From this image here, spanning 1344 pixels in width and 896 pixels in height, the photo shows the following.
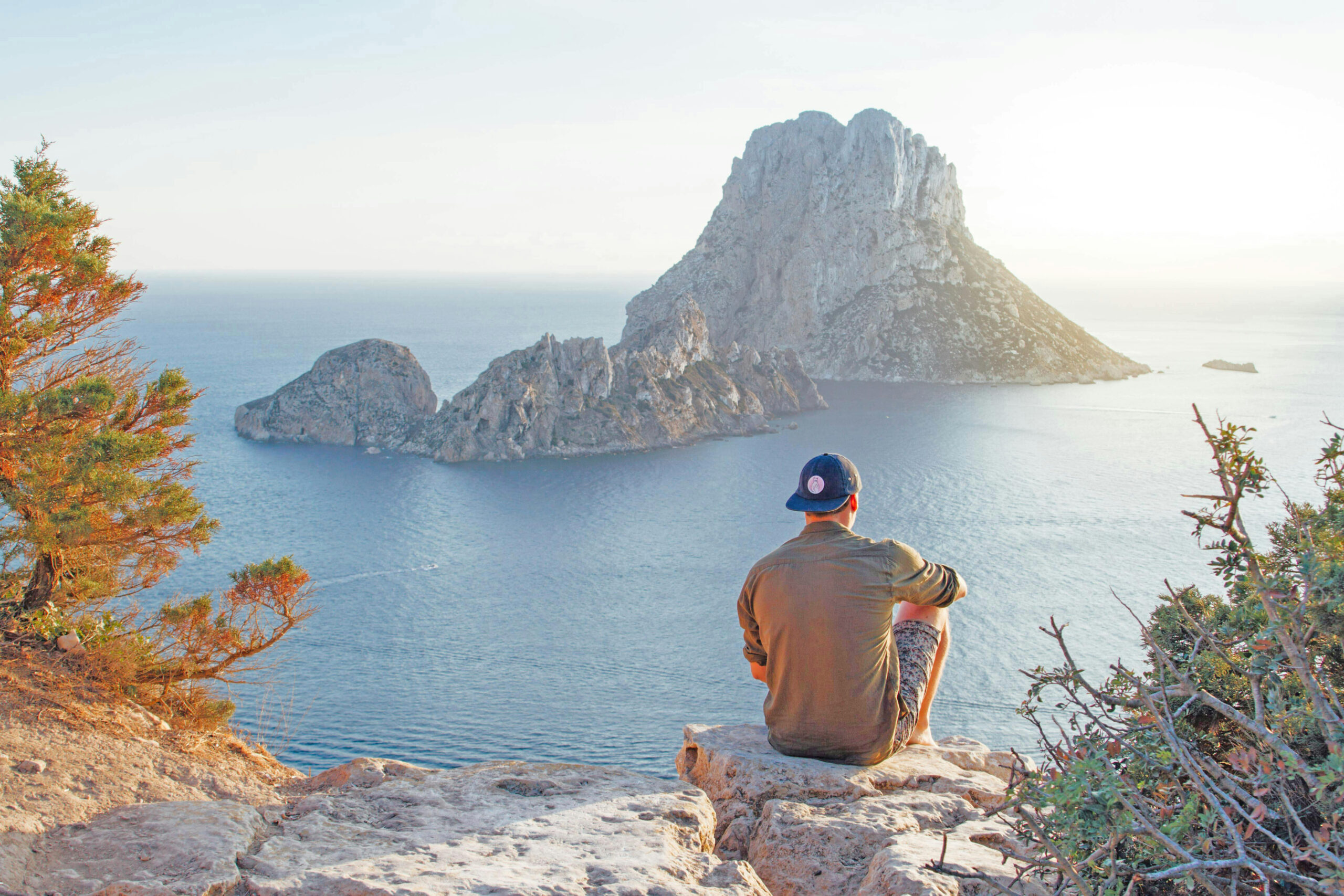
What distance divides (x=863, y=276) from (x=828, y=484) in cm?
14060

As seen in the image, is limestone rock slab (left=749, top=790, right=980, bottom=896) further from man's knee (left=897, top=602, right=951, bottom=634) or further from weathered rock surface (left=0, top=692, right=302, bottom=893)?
weathered rock surface (left=0, top=692, right=302, bottom=893)

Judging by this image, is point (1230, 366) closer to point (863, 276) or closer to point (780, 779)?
point (863, 276)

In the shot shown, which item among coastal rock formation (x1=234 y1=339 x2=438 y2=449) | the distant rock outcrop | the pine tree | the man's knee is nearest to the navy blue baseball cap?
the man's knee

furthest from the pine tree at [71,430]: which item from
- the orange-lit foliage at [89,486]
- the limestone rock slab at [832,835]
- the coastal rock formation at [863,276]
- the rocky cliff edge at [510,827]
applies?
the coastal rock formation at [863,276]

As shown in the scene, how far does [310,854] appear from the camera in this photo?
13.1 ft

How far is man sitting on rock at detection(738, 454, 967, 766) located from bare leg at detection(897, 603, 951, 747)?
67 millimetres

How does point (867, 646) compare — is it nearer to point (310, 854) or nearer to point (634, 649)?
point (310, 854)

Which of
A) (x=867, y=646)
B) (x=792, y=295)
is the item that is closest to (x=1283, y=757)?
(x=867, y=646)

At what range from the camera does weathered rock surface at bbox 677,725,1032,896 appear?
4.03m

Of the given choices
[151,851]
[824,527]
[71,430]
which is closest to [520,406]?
[71,430]

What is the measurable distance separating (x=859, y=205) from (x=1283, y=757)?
473 ft

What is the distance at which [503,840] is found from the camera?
4.19 meters

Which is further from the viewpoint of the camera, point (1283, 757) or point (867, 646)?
point (867, 646)

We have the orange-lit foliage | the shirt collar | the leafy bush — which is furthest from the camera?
the orange-lit foliage
